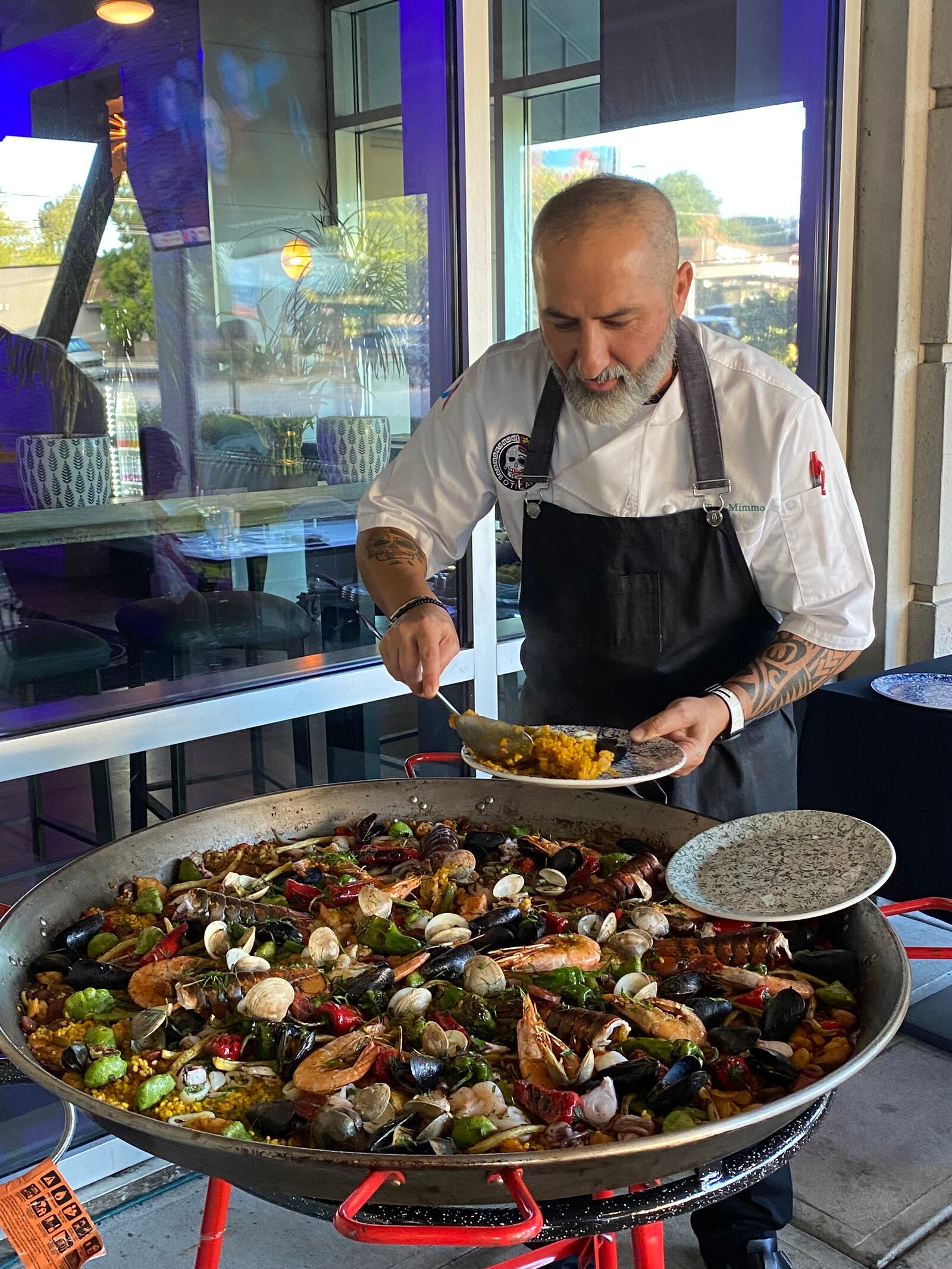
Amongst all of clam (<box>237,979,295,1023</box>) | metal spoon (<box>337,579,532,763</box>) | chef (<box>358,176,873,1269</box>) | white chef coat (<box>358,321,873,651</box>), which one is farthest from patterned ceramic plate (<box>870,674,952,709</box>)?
clam (<box>237,979,295,1023</box>)

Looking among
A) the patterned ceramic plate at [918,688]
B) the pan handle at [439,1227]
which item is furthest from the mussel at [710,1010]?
the patterned ceramic plate at [918,688]

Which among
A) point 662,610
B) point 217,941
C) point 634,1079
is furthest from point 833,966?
point 662,610

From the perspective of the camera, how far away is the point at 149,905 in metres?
1.77

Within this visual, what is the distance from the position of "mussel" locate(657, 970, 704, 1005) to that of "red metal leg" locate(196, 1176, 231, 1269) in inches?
27.1

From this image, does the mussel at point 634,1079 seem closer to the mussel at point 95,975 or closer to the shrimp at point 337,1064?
the shrimp at point 337,1064

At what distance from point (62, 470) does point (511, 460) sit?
39.9 inches

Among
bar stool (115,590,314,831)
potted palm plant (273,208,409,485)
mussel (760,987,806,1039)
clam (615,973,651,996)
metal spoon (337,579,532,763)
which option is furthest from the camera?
potted palm plant (273,208,409,485)

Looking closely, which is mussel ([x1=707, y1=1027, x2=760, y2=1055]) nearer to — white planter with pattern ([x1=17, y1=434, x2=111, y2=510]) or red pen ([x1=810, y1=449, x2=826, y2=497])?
red pen ([x1=810, y1=449, x2=826, y2=497])

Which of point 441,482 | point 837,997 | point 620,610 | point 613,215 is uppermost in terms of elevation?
point 613,215

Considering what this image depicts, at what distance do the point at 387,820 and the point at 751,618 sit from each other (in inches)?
33.5

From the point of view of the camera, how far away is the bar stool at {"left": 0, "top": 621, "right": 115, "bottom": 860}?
9.03ft

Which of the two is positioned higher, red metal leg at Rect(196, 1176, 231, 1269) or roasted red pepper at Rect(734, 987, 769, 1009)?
roasted red pepper at Rect(734, 987, 769, 1009)

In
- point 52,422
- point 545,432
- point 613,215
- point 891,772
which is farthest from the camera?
point 891,772

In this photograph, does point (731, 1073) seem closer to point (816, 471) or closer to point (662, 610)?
point (662, 610)
